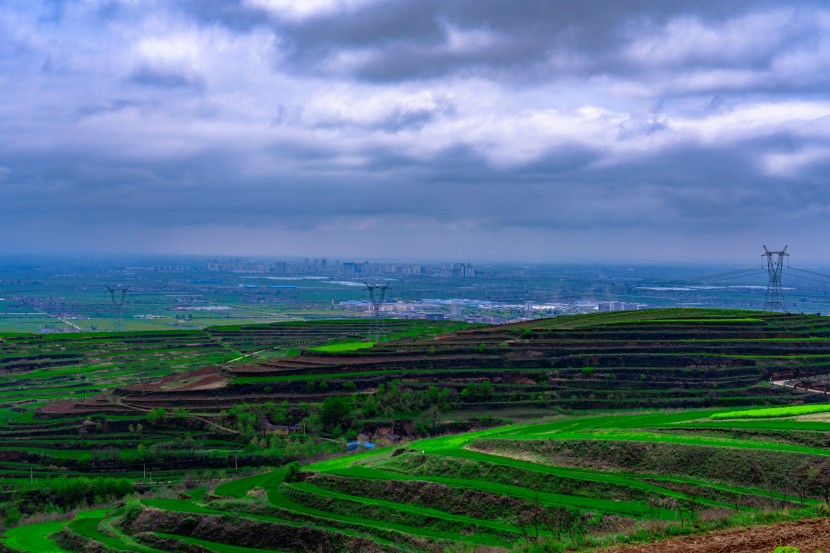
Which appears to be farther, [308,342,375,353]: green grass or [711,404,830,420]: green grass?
[308,342,375,353]: green grass

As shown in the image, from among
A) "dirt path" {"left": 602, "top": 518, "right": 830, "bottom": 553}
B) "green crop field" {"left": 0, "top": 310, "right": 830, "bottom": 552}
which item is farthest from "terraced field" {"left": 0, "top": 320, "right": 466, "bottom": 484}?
"dirt path" {"left": 602, "top": 518, "right": 830, "bottom": 553}

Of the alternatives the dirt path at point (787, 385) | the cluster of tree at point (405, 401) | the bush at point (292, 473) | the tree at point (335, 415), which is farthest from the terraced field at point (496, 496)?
the dirt path at point (787, 385)

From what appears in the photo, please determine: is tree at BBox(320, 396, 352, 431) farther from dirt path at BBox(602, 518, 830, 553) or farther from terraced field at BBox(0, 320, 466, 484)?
dirt path at BBox(602, 518, 830, 553)

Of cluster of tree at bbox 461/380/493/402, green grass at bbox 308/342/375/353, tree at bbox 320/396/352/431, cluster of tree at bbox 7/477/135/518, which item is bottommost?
cluster of tree at bbox 7/477/135/518

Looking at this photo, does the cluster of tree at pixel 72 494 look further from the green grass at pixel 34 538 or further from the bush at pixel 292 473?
the bush at pixel 292 473

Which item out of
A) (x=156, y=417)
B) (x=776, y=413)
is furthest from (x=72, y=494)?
(x=776, y=413)

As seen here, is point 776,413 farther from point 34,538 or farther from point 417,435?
point 34,538
